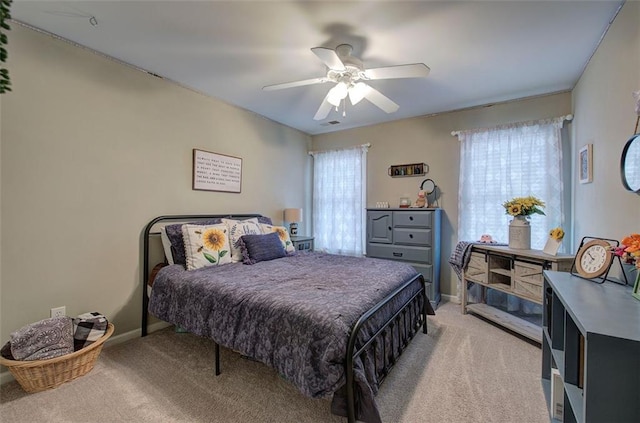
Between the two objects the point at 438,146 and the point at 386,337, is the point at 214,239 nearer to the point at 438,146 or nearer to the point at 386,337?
the point at 386,337

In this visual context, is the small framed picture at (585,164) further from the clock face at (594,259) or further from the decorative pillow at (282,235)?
the decorative pillow at (282,235)

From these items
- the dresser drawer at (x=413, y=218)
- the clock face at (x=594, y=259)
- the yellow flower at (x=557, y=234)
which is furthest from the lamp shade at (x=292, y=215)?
the clock face at (x=594, y=259)

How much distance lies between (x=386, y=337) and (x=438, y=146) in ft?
9.24

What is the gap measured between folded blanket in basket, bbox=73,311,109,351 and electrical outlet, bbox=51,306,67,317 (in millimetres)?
109

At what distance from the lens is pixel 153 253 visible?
9.21 ft

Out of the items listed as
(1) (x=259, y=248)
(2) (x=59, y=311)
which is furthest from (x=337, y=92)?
(2) (x=59, y=311)

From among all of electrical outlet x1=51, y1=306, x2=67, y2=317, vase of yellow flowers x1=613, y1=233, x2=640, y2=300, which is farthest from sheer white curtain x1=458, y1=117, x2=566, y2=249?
electrical outlet x1=51, y1=306, x2=67, y2=317

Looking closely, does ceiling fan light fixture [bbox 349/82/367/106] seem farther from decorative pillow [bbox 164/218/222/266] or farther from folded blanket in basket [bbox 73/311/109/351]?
folded blanket in basket [bbox 73/311/109/351]

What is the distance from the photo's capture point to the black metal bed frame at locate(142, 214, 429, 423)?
142 cm

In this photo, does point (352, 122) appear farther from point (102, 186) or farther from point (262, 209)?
point (102, 186)

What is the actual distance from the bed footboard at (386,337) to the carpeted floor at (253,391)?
181 mm

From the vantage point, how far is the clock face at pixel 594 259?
1.59 meters

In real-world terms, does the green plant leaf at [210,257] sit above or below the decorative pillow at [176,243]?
below

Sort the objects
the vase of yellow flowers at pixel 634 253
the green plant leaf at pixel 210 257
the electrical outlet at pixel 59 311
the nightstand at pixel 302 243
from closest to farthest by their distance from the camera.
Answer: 1. the vase of yellow flowers at pixel 634 253
2. the electrical outlet at pixel 59 311
3. the green plant leaf at pixel 210 257
4. the nightstand at pixel 302 243
